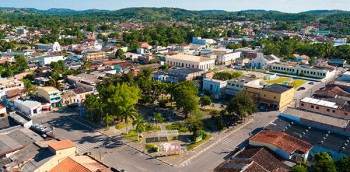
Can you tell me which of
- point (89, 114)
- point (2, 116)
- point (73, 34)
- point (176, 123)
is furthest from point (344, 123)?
point (73, 34)

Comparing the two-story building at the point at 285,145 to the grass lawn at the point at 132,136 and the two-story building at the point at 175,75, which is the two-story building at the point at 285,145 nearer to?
the grass lawn at the point at 132,136

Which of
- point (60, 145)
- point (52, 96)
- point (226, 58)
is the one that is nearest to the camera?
point (60, 145)

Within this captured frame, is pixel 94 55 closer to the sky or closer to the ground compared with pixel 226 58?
closer to the sky

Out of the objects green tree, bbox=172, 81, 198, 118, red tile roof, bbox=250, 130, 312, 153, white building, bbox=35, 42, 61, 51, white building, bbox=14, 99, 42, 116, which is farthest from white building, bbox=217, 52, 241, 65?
white building, bbox=35, 42, 61, 51

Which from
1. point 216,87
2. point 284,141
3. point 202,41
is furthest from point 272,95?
point 202,41

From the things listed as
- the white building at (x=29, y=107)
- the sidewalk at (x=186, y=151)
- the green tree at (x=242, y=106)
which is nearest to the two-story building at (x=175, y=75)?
the green tree at (x=242, y=106)

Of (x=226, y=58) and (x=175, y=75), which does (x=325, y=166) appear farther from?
(x=226, y=58)

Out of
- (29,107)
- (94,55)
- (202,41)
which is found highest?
(202,41)
